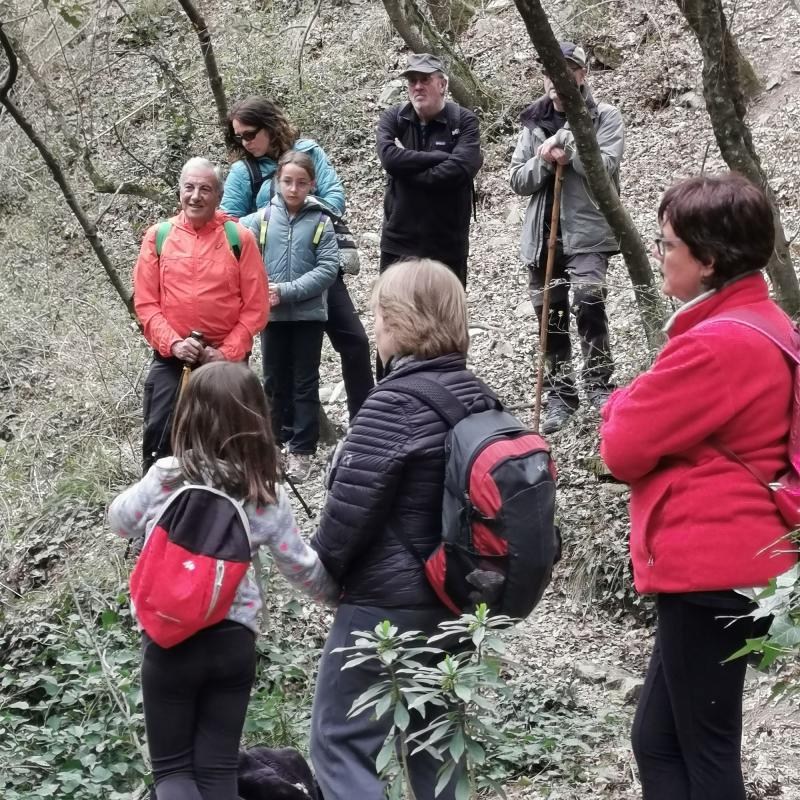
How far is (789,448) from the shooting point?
2.65 m

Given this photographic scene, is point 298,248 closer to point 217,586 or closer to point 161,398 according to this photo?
point 161,398

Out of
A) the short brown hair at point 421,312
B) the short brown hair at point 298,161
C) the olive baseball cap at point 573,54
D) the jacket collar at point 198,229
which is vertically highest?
the olive baseball cap at point 573,54

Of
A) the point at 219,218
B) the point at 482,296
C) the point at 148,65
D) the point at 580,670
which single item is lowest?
the point at 580,670

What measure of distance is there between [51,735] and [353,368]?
3.16 meters

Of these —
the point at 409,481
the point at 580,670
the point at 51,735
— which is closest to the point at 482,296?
the point at 580,670

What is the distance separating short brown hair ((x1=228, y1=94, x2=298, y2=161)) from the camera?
633 centimetres

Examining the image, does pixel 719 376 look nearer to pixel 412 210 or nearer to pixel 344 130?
pixel 412 210

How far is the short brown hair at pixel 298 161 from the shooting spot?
621 cm

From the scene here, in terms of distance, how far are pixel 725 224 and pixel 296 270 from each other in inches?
155

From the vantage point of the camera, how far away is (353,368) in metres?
6.88

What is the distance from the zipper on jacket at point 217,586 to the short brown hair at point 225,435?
8.6 inches

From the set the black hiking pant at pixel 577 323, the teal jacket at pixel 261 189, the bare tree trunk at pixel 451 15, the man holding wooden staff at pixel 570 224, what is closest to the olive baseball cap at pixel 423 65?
the man holding wooden staff at pixel 570 224

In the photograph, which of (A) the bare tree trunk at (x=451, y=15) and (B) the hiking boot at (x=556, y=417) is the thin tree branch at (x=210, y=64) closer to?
(B) the hiking boot at (x=556, y=417)

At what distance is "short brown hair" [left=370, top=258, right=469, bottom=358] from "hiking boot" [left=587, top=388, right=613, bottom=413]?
10.3ft
